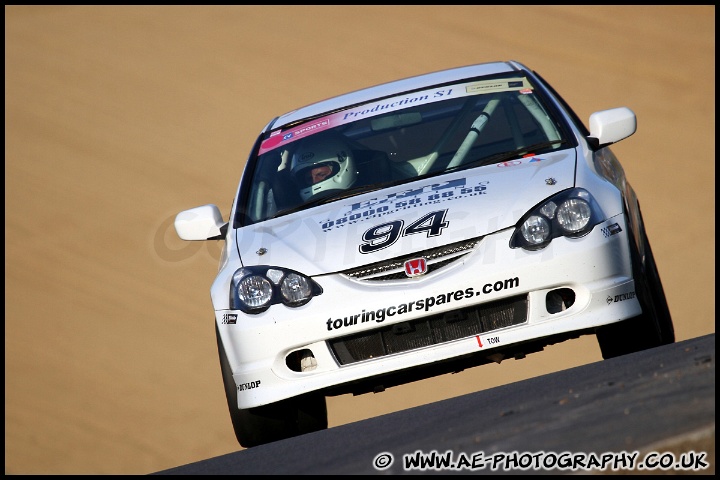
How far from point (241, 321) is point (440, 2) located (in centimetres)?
1840

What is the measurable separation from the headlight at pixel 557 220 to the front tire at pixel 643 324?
0.96ft

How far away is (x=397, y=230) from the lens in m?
6.13

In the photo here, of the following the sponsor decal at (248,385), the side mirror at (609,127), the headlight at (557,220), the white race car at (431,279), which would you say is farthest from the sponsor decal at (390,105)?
the sponsor decal at (248,385)

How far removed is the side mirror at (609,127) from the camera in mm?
6985

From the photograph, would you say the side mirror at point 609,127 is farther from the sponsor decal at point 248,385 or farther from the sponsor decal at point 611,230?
the sponsor decal at point 248,385

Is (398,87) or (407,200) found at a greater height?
(398,87)

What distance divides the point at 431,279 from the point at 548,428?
1498 mm

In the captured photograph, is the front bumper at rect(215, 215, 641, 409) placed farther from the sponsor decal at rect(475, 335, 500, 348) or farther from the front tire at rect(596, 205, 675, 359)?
the front tire at rect(596, 205, 675, 359)

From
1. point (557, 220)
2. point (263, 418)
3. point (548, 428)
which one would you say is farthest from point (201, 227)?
point (548, 428)

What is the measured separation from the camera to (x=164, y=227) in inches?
653

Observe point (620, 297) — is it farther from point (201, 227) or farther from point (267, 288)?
point (201, 227)

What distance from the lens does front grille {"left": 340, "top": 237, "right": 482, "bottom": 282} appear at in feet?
19.7

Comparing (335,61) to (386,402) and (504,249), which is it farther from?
(504,249)

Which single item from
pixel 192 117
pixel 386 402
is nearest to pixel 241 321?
pixel 386 402
